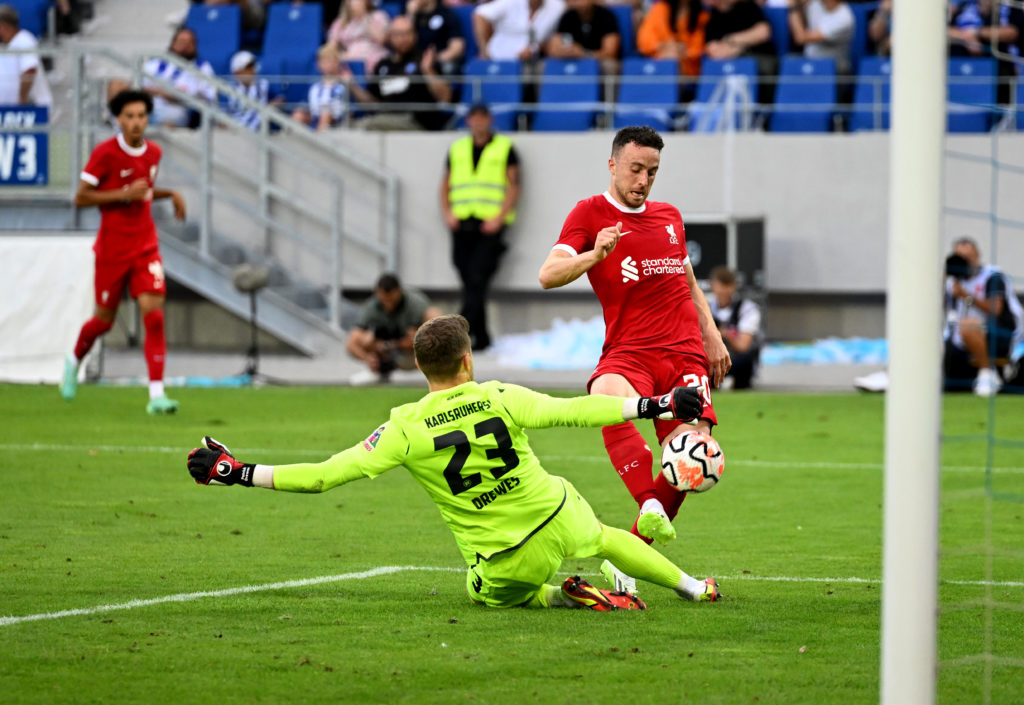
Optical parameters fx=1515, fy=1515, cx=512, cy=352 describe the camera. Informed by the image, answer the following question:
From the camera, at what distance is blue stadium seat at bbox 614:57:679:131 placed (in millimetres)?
19312

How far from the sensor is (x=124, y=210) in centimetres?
1256

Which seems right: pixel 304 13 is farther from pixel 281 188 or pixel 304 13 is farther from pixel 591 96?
pixel 591 96

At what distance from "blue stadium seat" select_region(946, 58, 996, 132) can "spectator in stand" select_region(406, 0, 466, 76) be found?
20.9 ft

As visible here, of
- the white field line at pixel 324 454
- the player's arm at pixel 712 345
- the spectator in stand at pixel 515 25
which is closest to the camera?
the player's arm at pixel 712 345

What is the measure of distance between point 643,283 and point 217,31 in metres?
16.4

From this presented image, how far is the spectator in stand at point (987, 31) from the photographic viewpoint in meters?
18.7

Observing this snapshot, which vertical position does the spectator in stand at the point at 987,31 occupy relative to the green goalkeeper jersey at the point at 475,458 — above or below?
above

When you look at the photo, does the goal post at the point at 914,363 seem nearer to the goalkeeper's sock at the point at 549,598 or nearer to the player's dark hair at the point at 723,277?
the goalkeeper's sock at the point at 549,598

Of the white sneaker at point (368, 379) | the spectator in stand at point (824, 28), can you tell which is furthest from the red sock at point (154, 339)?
the spectator in stand at point (824, 28)

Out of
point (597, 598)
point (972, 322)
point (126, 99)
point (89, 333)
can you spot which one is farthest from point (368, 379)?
point (597, 598)

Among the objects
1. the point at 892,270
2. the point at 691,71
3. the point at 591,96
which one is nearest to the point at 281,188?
the point at 591,96

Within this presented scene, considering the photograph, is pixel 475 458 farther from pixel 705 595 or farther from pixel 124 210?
pixel 124 210

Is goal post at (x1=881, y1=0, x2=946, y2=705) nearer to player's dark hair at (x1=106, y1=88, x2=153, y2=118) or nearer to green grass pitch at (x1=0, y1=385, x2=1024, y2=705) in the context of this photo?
green grass pitch at (x1=0, y1=385, x2=1024, y2=705)

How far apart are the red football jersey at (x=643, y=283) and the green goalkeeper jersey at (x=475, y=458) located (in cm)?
111
